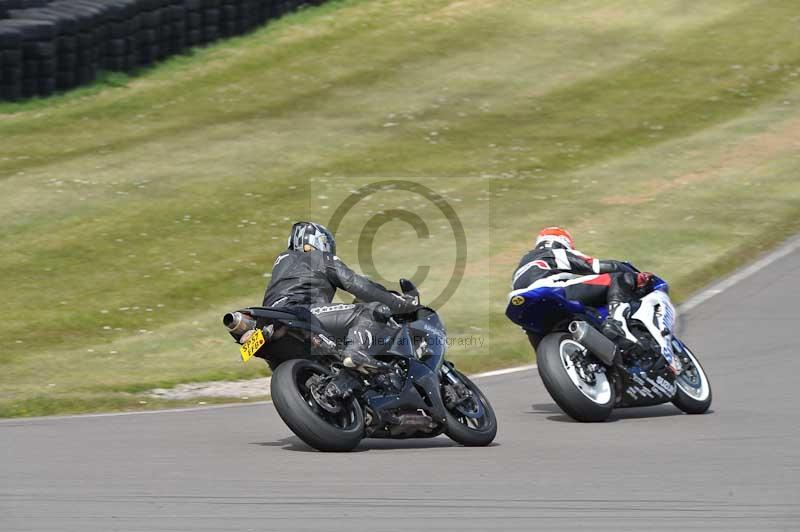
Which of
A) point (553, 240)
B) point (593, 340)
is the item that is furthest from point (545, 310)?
point (553, 240)

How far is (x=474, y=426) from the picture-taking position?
898 centimetres

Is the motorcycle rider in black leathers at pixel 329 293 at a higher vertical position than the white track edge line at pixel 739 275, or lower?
higher

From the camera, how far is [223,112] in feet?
75.4

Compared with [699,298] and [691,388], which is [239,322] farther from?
[699,298]

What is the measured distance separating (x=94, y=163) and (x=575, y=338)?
11997 mm

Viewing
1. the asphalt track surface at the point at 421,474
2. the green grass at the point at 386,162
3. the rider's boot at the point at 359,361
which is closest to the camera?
the asphalt track surface at the point at 421,474

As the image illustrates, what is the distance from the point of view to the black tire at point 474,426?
28.9ft

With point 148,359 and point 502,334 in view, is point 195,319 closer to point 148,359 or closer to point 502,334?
point 148,359

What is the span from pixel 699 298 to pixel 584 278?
5.00 metres

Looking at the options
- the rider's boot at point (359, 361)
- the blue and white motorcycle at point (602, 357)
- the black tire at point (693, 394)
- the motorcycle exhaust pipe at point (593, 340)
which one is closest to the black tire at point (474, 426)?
the rider's boot at point (359, 361)

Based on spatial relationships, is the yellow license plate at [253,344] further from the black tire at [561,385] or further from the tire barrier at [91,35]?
the tire barrier at [91,35]

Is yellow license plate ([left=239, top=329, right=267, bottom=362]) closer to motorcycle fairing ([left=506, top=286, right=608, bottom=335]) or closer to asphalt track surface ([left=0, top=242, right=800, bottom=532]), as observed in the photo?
asphalt track surface ([left=0, top=242, right=800, bottom=532])

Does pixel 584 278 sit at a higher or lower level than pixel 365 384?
higher

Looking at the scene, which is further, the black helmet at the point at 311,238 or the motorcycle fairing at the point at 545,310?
the motorcycle fairing at the point at 545,310
